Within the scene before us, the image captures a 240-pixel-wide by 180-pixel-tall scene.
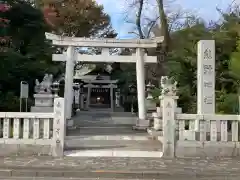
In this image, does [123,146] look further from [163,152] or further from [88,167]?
[88,167]

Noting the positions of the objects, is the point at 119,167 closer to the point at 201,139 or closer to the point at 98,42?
the point at 201,139

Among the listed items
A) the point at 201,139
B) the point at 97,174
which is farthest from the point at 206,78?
the point at 97,174

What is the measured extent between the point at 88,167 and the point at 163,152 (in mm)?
2893

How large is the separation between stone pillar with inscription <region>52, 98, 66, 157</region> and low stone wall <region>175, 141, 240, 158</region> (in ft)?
11.6

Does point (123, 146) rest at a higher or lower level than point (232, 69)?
lower

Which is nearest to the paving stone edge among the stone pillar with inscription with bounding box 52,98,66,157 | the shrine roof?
the stone pillar with inscription with bounding box 52,98,66,157

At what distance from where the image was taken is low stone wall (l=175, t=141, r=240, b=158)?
40.1 ft

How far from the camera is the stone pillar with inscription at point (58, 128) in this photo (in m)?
12.1

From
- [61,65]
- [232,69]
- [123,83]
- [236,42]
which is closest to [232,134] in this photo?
[232,69]

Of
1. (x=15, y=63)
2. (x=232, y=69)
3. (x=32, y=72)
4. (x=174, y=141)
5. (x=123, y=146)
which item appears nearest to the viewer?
(x=174, y=141)

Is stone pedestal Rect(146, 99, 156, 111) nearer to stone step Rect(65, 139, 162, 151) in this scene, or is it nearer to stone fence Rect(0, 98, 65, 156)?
stone step Rect(65, 139, 162, 151)

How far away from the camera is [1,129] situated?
501 inches

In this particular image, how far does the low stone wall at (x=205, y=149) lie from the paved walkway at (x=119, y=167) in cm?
43

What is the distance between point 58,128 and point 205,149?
14.8ft
